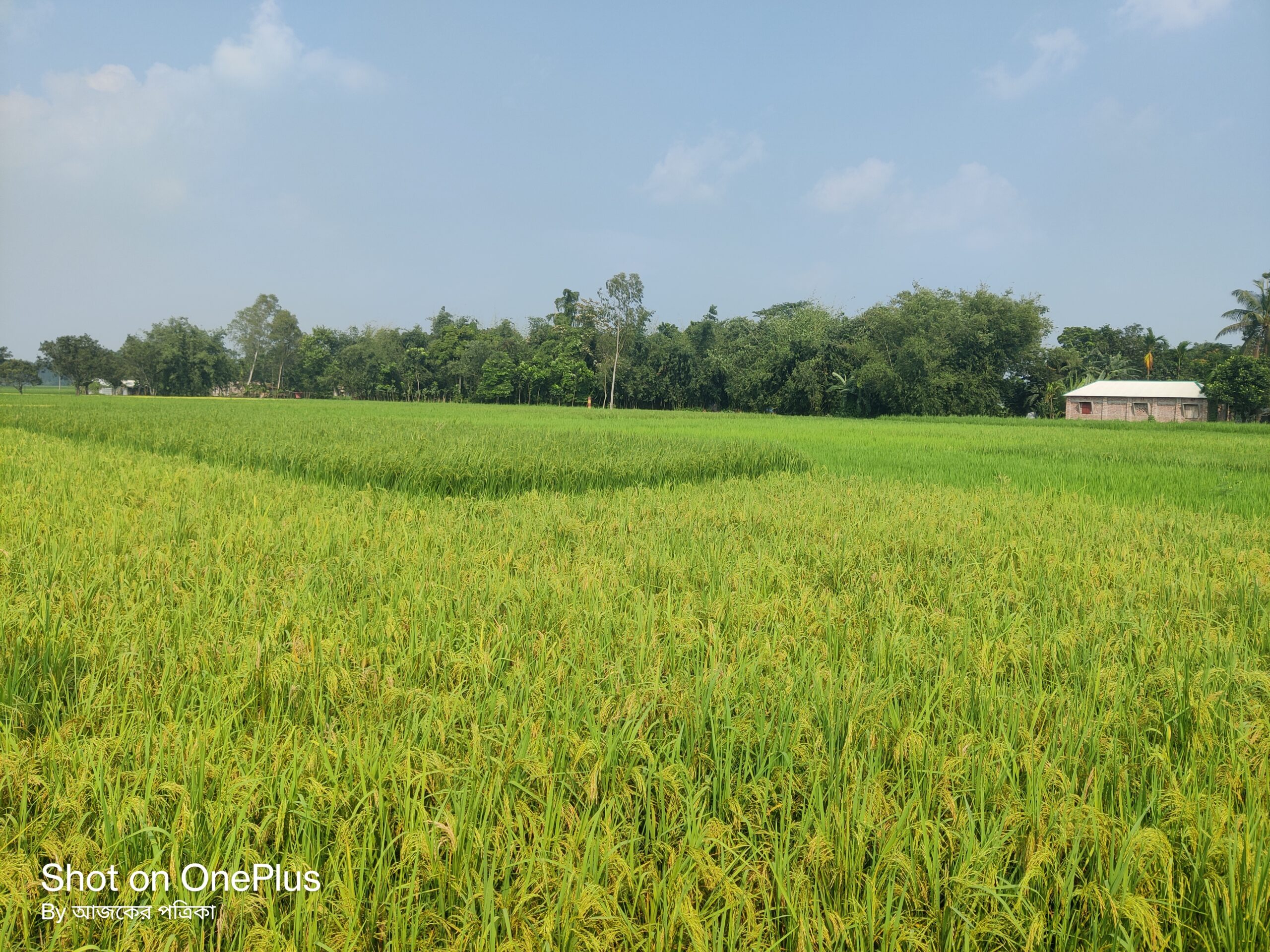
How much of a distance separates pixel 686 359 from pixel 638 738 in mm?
59387

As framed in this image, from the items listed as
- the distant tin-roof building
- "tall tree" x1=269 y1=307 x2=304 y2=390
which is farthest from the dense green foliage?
"tall tree" x1=269 y1=307 x2=304 y2=390

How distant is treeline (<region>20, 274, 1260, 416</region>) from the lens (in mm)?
41281

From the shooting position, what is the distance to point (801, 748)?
173 centimetres

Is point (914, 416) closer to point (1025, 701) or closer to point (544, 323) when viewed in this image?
point (1025, 701)

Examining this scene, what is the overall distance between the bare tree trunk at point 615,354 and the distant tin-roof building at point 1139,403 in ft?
111

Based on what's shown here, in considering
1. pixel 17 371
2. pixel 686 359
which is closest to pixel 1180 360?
pixel 686 359

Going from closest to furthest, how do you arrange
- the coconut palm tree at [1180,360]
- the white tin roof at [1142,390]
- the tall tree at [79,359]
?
the white tin roof at [1142,390], the coconut palm tree at [1180,360], the tall tree at [79,359]

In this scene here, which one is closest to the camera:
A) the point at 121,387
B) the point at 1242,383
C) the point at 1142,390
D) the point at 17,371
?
the point at 1242,383

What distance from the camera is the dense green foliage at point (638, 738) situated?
1.27 m

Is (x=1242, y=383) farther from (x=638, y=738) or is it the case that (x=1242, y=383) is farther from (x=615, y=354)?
(x=638, y=738)

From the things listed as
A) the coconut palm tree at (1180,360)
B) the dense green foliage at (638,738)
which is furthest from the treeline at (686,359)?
the dense green foliage at (638,738)

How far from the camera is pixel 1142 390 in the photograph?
44.3m

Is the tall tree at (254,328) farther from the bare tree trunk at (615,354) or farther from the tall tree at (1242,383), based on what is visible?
the tall tree at (1242,383)

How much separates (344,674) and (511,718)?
65 centimetres
